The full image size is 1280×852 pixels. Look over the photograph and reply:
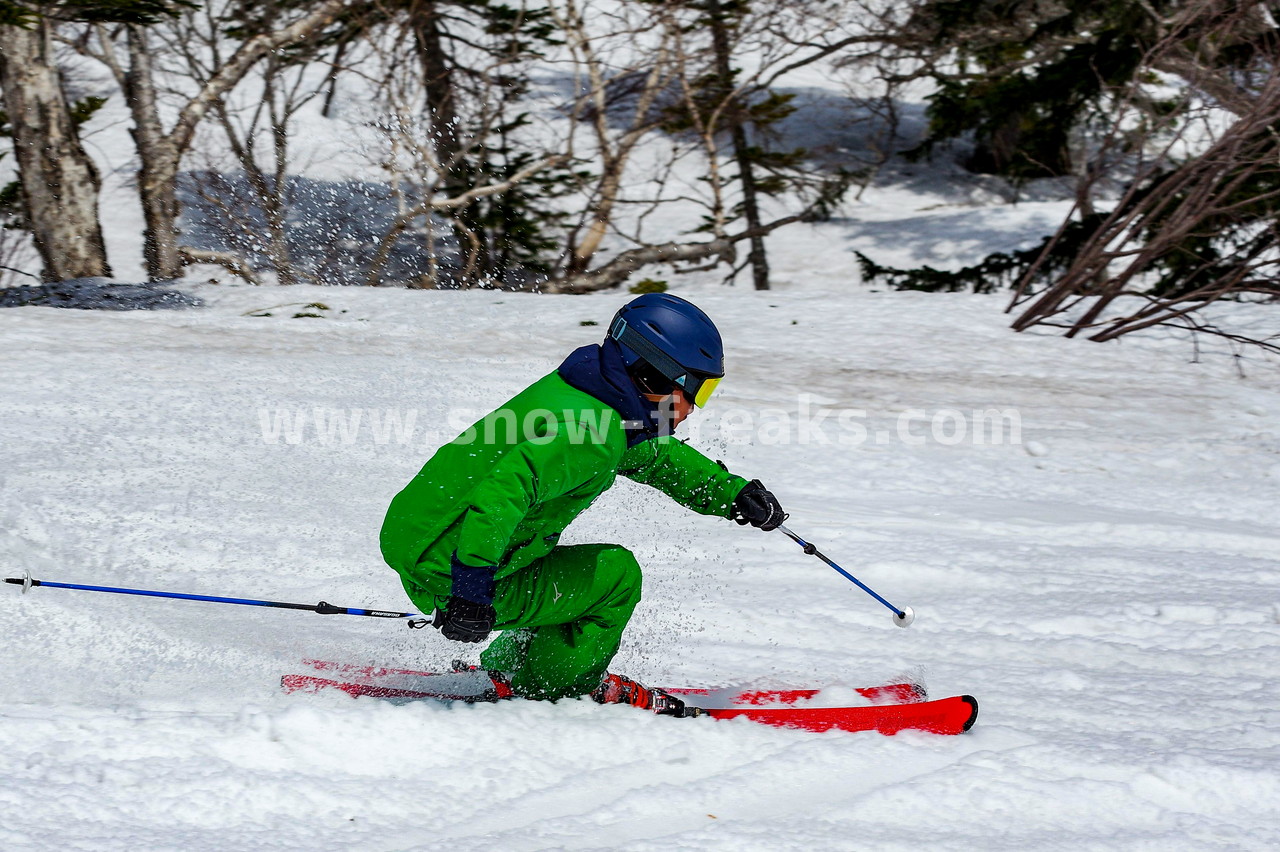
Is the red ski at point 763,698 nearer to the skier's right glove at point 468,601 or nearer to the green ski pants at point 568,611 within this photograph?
Result: the green ski pants at point 568,611

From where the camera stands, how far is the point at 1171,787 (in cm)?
269

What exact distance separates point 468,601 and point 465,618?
4cm

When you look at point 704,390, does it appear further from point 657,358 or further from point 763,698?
point 763,698

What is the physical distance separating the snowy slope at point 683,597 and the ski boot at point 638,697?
15cm

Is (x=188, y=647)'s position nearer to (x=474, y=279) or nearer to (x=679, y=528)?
(x=679, y=528)

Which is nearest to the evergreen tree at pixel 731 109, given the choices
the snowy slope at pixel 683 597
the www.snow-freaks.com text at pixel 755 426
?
the snowy slope at pixel 683 597

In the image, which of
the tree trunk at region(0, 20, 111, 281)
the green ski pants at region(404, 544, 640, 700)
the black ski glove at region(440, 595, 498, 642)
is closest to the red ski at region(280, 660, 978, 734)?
the green ski pants at region(404, 544, 640, 700)

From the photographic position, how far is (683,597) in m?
4.48

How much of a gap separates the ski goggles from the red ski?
1.06 metres

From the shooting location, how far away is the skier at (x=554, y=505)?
267 centimetres

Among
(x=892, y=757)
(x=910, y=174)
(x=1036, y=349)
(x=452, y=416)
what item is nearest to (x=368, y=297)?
(x=452, y=416)

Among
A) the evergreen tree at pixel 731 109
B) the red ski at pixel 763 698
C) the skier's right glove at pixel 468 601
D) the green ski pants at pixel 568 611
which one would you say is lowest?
the red ski at pixel 763 698

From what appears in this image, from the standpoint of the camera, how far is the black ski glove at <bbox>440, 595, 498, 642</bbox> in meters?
2.64

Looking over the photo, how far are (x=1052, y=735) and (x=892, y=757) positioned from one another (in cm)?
62
